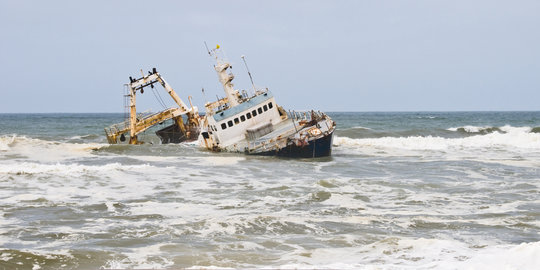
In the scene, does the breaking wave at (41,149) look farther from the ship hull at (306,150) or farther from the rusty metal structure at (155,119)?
the ship hull at (306,150)

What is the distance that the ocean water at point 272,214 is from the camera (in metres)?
9.09

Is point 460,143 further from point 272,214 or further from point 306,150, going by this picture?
point 272,214

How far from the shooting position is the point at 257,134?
27547mm

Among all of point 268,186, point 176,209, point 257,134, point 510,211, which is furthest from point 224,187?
point 257,134

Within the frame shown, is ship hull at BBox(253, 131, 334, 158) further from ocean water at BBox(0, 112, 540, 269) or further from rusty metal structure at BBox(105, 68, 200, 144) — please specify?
rusty metal structure at BBox(105, 68, 200, 144)

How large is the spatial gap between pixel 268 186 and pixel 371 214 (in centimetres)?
532

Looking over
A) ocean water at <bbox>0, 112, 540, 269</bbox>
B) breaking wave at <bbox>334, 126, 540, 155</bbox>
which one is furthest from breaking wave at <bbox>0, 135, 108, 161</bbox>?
breaking wave at <bbox>334, 126, 540, 155</bbox>

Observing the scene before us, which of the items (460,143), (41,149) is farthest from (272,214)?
(460,143)

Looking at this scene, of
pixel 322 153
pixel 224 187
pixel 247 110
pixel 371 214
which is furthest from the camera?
pixel 247 110

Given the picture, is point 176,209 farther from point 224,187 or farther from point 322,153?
point 322,153

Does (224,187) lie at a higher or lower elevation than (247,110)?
lower

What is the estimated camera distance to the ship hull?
25281 mm

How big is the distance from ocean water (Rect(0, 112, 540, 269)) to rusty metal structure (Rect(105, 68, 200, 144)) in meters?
9.10

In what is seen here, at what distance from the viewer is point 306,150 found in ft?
83.3
